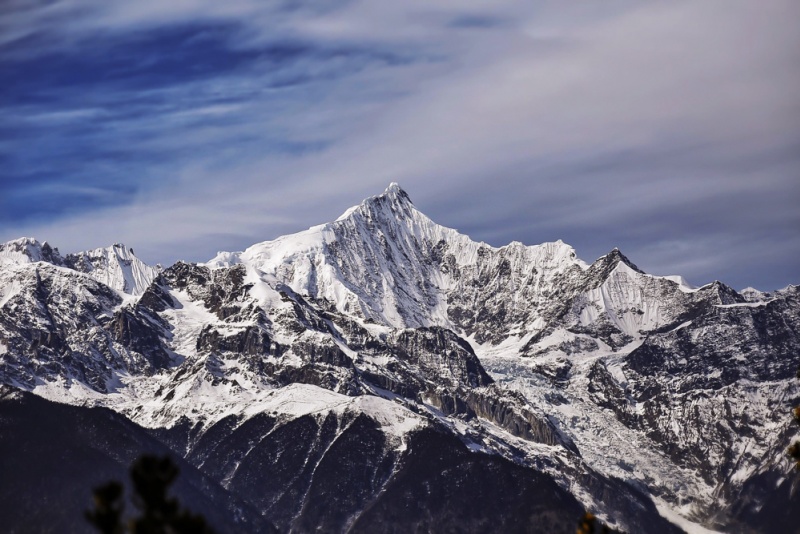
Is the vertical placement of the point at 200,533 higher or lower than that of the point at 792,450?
lower

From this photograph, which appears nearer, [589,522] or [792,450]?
[589,522]

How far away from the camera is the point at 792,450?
129875 millimetres

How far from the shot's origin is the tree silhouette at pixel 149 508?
10250 cm

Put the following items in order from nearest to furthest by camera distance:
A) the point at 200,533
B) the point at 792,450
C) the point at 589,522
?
the point at 200,533 → the point at 589,522 → the point at 792,450

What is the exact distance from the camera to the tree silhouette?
102500 millimetres

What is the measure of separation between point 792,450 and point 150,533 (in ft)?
190

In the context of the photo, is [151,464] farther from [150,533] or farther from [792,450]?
[792,450]

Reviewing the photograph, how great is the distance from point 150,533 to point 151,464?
15.7 ft

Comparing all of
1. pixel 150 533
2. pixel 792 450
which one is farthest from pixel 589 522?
pixel 150 533

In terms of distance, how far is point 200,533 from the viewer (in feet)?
332

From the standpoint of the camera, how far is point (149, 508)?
10606 cm

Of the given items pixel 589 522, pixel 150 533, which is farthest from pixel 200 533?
pixel 589 522

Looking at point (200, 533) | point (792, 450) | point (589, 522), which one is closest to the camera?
point (200, 533)

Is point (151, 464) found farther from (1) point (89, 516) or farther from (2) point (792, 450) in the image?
(2) point (792, 450)
